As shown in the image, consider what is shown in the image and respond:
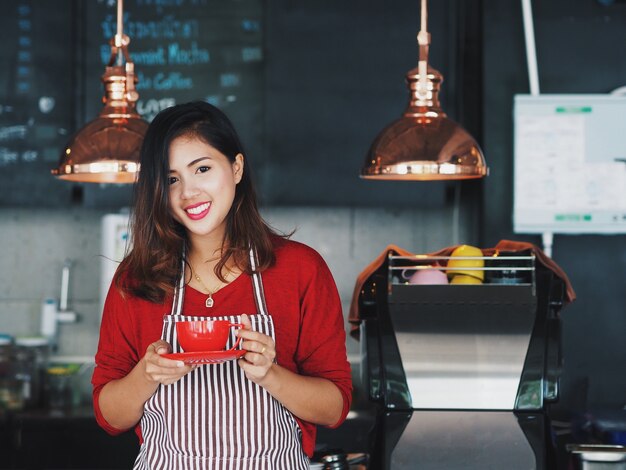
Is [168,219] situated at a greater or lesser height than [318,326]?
greater

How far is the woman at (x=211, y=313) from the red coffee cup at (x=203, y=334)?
0.19ft

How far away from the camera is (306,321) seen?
5.68 feet

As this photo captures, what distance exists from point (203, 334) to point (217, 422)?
19cm

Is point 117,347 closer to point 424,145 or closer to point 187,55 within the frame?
point 424,145

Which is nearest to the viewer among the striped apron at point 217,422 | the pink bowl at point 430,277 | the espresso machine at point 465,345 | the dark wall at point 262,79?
the striped apron at point 217,422

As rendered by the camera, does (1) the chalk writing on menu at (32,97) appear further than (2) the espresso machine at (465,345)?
Yes

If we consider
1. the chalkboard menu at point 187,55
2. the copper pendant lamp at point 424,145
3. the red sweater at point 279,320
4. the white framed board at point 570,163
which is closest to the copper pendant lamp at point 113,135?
the copper pendant lamp at point 424,145

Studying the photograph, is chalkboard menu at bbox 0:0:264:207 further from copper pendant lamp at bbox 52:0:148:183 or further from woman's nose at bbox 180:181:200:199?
woman's nose at bbox 180:181:200:199

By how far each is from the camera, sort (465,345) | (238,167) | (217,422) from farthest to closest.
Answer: (465,345), (238,167), (217,422)

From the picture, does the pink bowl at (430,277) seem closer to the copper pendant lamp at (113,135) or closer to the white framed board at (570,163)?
the copper pendant lamp at (113,135)

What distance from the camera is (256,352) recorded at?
153cm

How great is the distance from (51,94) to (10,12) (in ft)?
1.14

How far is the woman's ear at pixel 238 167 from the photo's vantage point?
1.77 metres

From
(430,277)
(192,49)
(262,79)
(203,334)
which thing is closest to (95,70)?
(192,49)
